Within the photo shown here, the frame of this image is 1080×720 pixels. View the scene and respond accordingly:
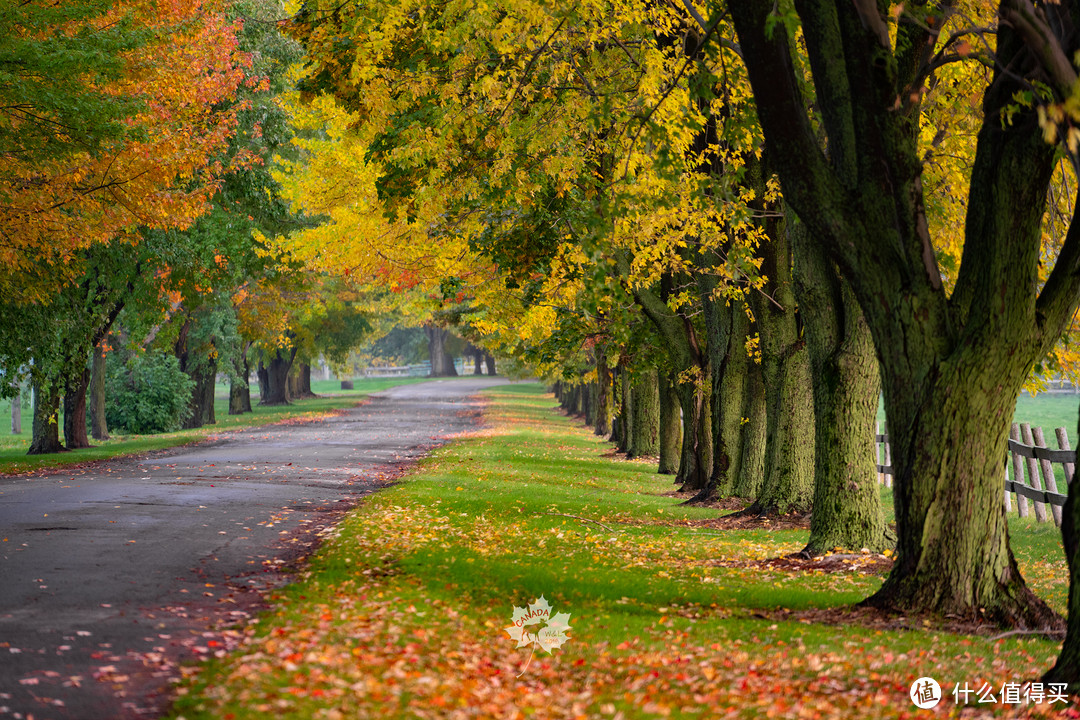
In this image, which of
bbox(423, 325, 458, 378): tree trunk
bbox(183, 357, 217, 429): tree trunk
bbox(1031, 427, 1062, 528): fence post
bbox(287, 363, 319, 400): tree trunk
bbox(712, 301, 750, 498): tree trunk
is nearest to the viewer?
bbox(1031, 427, 1062, 528): fence post

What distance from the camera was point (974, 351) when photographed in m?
7.64

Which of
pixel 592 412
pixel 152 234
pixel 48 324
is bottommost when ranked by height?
pixel 592 412

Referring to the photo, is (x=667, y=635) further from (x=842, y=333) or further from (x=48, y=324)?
(x=48, y=324)

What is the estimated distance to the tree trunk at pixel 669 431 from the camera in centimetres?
2475

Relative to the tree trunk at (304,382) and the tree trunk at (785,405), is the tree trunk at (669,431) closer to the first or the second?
the tree trunk at (785,405)

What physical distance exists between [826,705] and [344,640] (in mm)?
3255

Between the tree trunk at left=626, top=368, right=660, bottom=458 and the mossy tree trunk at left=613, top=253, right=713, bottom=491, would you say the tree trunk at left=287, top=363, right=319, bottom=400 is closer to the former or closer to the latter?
the tree trunk at left=626, top=368, right=660, bottom=458

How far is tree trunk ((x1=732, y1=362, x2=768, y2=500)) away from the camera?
17047 mm

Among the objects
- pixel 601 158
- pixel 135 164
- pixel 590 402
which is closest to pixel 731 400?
pixel 601 158

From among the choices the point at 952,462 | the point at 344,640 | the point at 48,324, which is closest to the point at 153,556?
the point at 344,640

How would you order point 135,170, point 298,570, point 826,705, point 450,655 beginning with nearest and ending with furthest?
point 826,705 < point 450,655 < point 298,570 < point 135,170

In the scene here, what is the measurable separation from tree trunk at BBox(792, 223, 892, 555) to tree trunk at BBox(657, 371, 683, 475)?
1316 cm

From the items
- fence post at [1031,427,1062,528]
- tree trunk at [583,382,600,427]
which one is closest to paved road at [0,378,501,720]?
fence post at [1031,427,1062,528]

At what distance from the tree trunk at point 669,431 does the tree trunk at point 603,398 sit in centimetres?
578
